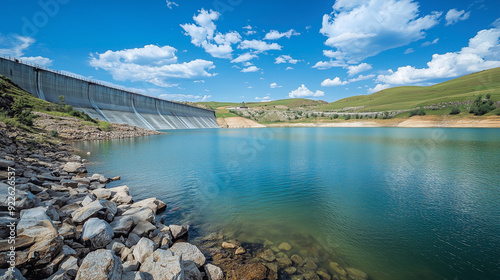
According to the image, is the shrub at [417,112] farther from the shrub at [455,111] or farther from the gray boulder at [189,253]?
the gray boulder at [189,253]

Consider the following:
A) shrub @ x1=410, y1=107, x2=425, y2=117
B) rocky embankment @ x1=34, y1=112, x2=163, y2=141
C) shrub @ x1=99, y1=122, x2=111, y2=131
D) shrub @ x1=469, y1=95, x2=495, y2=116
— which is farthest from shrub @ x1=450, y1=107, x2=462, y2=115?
shrub @ x1=99, y1=122, x2=111, y2=131

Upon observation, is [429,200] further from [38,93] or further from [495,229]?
[38,93]

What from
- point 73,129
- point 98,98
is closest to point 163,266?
point 73,129

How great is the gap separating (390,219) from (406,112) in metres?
136

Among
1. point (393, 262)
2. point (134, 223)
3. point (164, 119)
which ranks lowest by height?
point (393, 262)

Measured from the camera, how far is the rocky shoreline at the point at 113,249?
462cm

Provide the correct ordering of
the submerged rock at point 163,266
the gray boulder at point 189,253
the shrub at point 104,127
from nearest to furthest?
1. the submerged rock at point 163,266
2. the gray boulder at point 189,253
3. the shrub at point 104,127

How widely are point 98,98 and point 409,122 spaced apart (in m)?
131

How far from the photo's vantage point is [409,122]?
102875mm

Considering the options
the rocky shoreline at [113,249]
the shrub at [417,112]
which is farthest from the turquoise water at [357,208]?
the shrub at [417,112]

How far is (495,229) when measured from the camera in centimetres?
930

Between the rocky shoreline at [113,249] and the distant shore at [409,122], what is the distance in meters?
114

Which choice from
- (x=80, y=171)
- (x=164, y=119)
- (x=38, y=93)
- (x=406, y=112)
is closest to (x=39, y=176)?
(x=80, y=171)

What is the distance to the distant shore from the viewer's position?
271 feet
